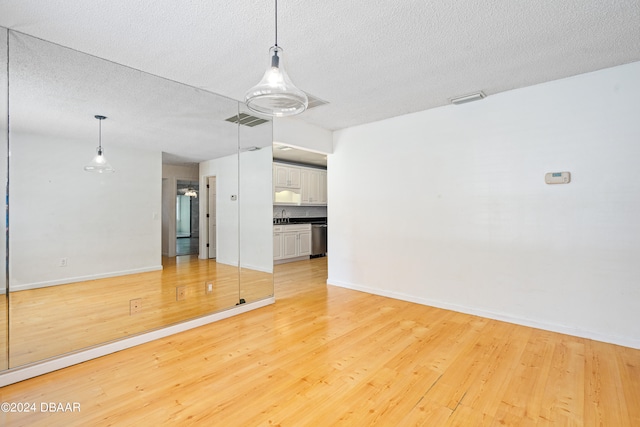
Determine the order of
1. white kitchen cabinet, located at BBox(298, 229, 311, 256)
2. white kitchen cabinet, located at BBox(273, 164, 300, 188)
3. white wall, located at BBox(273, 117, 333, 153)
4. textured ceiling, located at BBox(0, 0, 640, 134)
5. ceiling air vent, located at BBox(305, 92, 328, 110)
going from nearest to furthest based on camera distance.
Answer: textured ceiling, located at BBox(0, 0, 640, 134), ceiling air vent, located at BBox(305, 92, 328, 110), white wall, located at BBox(273, 117, 333, 153), white kitchen cabinet, located at BBox(273, 164, 300, 188), white kitchen cabinet, located at BBox(298, 229, 311, 256)

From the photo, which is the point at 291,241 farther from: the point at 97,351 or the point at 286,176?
the point at 97,351

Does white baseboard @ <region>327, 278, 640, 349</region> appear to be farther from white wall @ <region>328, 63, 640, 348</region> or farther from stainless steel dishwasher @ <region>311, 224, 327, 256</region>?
stainless steel dishwasher @ <region>311, 224, 327, 256</region>

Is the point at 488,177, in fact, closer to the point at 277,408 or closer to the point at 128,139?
the point at 277,408

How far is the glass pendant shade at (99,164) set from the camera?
2.80 meters

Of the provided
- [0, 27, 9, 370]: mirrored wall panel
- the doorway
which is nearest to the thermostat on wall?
the doorway

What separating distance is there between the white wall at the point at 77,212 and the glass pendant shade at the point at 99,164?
0.13 feet

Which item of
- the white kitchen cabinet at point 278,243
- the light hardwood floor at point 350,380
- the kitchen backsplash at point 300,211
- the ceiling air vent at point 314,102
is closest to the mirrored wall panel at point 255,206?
the ceiling air vent at point 314,102

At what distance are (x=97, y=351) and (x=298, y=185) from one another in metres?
5.50

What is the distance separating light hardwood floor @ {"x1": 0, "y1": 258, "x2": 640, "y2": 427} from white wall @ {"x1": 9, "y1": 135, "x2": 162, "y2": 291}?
0.86 metres

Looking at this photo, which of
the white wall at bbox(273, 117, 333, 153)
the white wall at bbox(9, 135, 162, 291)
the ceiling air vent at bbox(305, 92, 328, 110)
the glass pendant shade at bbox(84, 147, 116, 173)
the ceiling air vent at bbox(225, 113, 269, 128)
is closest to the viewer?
the white wall at bbox(9, 135, 162, 291)

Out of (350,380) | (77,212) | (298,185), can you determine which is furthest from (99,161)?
(298,185)

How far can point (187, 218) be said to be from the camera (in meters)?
3.77

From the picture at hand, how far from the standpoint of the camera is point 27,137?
243 centimetres

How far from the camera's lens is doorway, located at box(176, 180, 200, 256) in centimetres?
366
